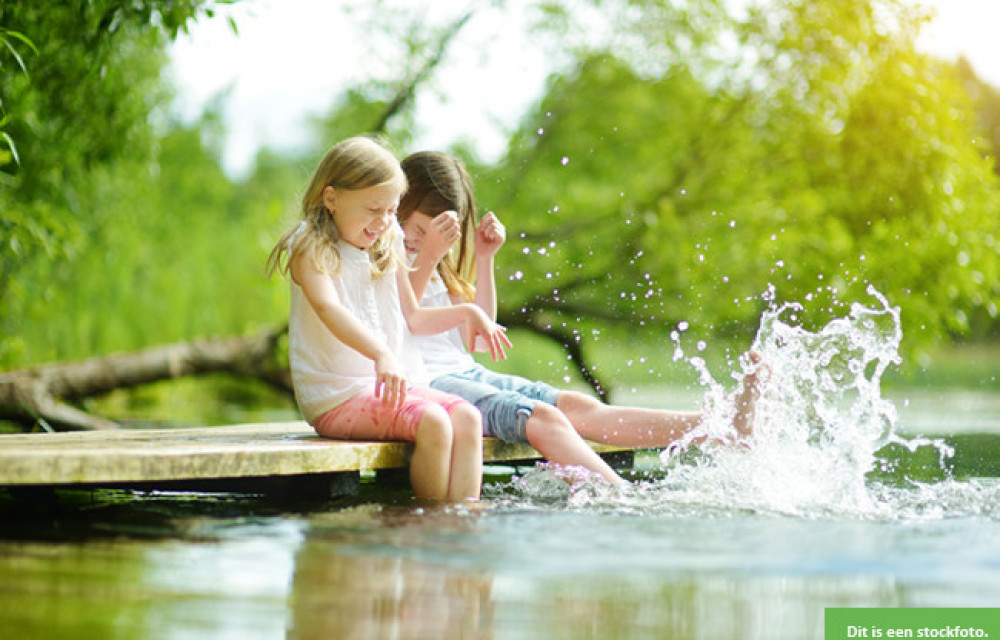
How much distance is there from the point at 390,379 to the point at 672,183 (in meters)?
6.94

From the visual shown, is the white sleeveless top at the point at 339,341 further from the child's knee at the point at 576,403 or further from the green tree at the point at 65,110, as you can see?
the green tree at the point at 65,110

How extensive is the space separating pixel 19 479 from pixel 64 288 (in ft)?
26.9

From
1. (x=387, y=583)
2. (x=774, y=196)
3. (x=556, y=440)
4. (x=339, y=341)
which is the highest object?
(x=774, y=196)

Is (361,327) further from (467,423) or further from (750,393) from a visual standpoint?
(750,393)

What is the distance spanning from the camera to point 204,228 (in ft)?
42.0

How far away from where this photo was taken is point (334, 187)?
3.86 metres

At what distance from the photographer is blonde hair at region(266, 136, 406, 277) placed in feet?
12.3

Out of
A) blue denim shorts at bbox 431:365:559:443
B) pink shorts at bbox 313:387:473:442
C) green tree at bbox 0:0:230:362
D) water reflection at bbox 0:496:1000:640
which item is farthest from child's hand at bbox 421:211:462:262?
green tree at bbox 0:0:230:362

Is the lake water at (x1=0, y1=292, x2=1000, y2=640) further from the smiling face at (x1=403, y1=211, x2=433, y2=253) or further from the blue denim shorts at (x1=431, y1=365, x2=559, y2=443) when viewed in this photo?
the smiling face at (x1=403, y1=211, x2=433, y2=253)

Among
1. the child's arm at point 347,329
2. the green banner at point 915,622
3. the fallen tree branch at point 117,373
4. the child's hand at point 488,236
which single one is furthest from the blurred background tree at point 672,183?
the green banner at point 915,622

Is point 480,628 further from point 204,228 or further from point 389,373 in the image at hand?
Answer: point 204,228

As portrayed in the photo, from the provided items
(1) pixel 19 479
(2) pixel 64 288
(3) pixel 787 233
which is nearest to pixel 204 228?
(2) pixel 64 288

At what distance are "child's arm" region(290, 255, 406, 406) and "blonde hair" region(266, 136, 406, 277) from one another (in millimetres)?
40

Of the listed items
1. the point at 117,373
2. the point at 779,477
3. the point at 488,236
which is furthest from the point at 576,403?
the point at 117,373
